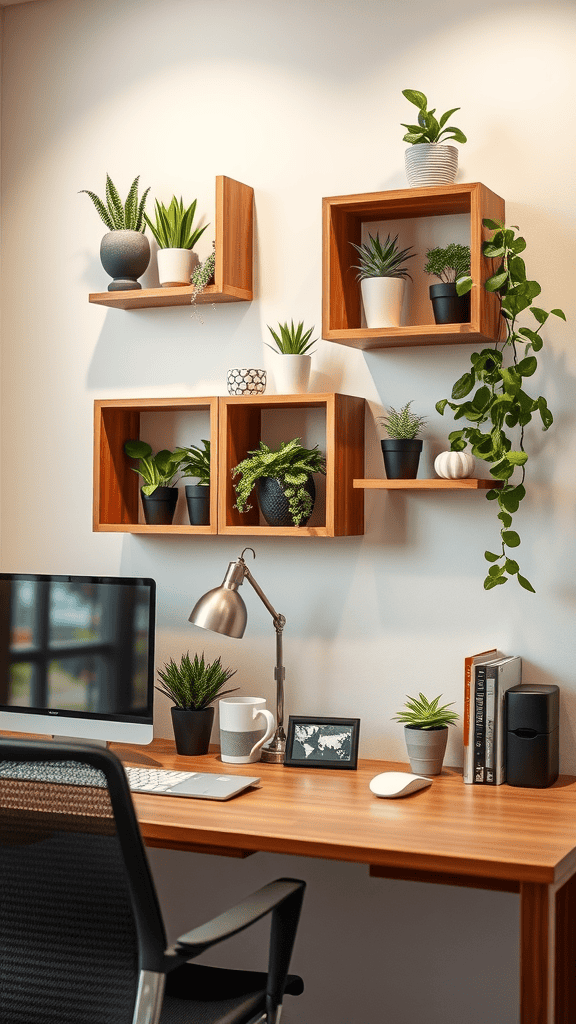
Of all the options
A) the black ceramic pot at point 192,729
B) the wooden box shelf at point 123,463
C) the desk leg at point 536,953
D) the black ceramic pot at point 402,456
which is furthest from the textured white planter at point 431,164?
the desk leg at point 536,953

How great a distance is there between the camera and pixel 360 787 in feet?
7.59

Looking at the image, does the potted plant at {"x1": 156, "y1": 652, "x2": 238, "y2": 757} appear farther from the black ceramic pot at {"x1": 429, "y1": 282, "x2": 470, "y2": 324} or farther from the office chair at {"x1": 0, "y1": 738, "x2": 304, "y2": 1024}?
→ the black ceramic pot at {"x1": 429, "y1": 282, "x2": 470, "y2": 324}

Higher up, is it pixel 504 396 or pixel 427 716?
pixel 504 396

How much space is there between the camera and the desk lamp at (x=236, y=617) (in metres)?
2.44

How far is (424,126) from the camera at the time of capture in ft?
8.07

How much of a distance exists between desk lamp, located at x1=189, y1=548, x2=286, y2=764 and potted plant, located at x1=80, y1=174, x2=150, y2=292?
801mm

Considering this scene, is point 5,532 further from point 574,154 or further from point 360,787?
point 574,154

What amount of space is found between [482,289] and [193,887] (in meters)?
1.69

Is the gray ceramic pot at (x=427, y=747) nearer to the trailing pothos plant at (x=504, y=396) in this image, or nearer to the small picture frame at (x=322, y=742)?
the small picture frame at (x=322, y=742)

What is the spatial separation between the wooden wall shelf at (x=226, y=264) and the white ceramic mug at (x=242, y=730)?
1.01m

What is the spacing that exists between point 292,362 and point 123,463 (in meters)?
0.57

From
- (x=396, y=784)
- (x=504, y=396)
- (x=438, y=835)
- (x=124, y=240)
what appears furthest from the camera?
(x=124, y=240)

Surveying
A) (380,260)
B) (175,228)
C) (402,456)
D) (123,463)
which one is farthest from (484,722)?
(175,228)

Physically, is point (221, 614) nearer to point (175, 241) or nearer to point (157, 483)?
point (157, 483)
